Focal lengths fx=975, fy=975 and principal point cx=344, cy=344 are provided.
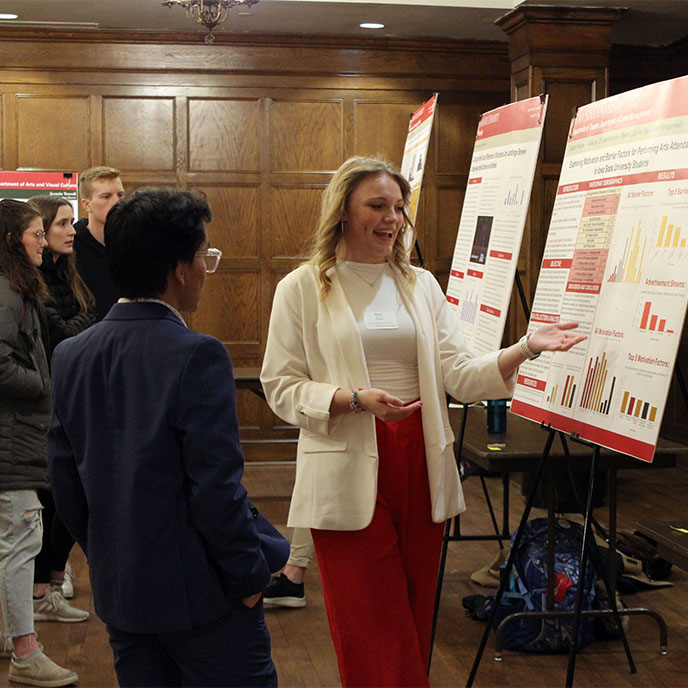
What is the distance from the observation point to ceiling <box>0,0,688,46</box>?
19.6 ft

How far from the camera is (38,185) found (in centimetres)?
663

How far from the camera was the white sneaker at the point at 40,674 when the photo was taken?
3066mm

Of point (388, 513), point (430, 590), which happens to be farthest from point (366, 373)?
point (430, 590)

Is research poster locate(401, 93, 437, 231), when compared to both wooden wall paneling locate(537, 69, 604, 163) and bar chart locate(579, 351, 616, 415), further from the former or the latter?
bar chart locate(579, 351, 616, 415)

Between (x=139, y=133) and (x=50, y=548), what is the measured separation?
3.89m

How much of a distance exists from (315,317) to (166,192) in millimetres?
828

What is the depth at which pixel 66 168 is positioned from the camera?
6797mm

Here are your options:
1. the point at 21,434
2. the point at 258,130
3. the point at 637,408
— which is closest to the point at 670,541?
the point at 637,408

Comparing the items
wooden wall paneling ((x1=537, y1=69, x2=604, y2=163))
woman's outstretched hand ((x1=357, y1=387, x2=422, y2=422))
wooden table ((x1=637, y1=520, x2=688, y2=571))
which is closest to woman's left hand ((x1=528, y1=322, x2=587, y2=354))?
woman's outstretched hand ((x1=357, y1=387, x2=422, y2=422))

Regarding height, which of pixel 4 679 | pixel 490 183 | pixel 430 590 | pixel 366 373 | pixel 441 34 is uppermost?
pixel 441 34

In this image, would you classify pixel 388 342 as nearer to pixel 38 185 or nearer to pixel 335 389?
pixel 335 389

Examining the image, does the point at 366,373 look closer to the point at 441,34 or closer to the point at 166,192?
the point at 166,192

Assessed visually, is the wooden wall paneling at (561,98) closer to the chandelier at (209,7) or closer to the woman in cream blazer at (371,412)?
the chandelier at (209,7)

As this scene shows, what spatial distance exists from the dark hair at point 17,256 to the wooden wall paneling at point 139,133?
3854 millimetres
